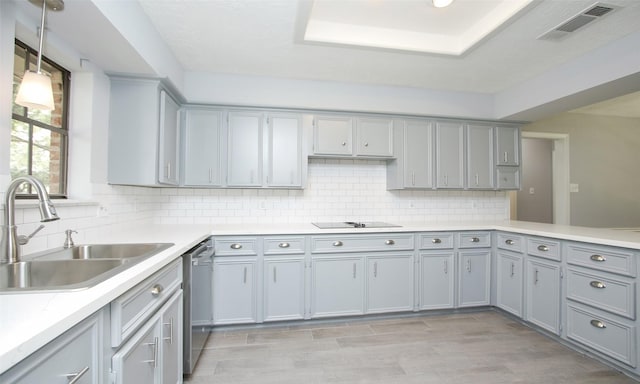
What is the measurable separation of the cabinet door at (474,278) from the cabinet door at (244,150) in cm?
232

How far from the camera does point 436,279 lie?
2.99 meters

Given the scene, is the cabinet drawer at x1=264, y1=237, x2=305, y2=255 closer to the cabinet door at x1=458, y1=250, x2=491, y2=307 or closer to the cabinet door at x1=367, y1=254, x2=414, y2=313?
the cabinet door at x1=367, y1=254, x2=414, y2=313

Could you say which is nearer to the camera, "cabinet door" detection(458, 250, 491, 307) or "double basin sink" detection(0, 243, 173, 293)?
"double basin sink" detection(0, 243, 173, 293)

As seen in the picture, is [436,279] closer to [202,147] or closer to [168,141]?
[202,147]

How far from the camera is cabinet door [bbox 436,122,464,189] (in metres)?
3.42

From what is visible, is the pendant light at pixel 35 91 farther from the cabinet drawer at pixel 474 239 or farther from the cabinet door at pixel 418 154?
the cabinet drawer at pixel 474 239

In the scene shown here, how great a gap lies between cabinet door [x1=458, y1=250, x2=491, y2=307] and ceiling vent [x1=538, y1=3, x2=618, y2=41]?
2.03 m

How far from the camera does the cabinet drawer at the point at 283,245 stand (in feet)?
8.77

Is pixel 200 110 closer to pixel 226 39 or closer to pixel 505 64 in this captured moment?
pixel 226 39

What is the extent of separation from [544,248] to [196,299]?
293cm

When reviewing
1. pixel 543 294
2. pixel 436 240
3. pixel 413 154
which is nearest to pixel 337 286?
pixel 436 240

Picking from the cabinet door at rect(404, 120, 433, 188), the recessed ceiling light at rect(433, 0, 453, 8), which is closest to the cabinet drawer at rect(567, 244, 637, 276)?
the cabinet door at rect(404, 120, 433, 188)

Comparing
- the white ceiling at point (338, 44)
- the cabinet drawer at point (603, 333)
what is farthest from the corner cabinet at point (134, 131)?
the cabinet drawer at point (603, 333)

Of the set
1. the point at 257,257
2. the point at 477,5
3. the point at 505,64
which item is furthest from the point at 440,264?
the point at 477,5
